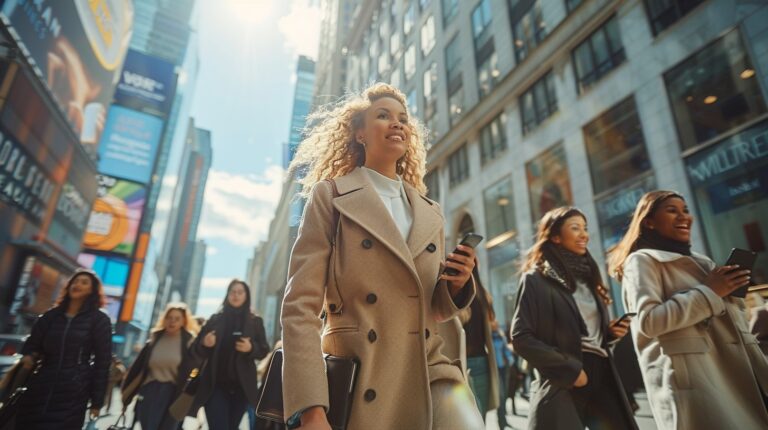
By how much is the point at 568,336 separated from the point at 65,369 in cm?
486

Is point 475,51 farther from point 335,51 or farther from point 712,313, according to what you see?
point 335,51

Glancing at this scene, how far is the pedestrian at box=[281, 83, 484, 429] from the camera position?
52.5 inches

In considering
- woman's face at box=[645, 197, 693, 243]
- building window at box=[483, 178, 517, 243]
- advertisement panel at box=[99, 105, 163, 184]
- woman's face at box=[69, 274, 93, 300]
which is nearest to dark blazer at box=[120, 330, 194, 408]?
woman's face at box=[69, 274, 93, 300]

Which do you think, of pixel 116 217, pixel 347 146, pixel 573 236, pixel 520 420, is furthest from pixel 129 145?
pixel 573 236

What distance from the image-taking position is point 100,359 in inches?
183

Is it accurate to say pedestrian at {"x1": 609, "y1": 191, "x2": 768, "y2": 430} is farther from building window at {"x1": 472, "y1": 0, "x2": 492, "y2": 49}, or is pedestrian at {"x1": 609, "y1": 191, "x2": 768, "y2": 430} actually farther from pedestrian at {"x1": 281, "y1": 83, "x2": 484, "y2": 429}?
building window at {"x1": 472, "y1": 0, "x2": 492, "y2": 49}

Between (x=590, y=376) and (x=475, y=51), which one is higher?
(x=475, y=51)

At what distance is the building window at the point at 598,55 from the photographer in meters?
13.5

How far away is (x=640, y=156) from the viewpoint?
12.1 metres

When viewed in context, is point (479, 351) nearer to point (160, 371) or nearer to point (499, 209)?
point (160, 371)

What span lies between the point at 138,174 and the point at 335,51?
31.1m

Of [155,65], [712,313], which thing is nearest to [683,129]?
[712,313]

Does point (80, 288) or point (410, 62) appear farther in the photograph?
point (410, 62)

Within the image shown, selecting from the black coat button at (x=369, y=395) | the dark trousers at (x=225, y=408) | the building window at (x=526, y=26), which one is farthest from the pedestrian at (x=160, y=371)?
the building window at (x=526, y=26)
